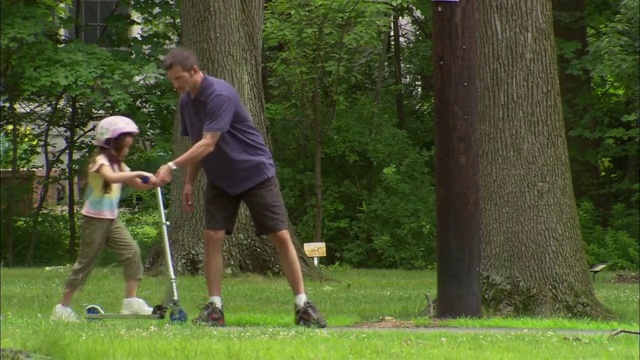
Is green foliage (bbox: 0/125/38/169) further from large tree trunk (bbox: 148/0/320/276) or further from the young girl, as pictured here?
large tree trunk (bbox: 148/0/320/276)

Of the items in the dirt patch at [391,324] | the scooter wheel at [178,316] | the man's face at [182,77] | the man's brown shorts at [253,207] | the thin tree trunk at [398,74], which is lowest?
the dirt patch at [391,324]

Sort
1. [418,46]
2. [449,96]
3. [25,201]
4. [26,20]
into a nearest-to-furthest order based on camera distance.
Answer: [26,20] → [25,201] → [449,96] → [418,46]

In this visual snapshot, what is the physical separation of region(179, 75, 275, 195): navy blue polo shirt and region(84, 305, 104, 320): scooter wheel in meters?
3.27

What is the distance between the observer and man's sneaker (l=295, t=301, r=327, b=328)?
24.8 feet

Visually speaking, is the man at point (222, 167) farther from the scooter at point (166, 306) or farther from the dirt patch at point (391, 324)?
the scooter at point (166, 306)

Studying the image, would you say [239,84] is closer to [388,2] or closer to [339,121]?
[388,2]

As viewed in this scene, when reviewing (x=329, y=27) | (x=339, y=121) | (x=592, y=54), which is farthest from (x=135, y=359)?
(x=339, y=121)

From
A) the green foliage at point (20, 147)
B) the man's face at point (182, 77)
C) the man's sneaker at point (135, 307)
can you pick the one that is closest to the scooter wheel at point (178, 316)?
the man's sneaker at point (135, 307)

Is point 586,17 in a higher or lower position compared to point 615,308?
higher

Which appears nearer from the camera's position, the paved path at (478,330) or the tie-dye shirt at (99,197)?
the tie-dye shirt at (99,197)

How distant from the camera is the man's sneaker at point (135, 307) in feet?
13.2

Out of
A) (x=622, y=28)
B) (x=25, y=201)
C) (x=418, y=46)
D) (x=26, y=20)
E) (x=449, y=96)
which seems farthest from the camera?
(x=418, y=46)

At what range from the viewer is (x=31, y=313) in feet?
9.40

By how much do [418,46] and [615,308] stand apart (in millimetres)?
16500
